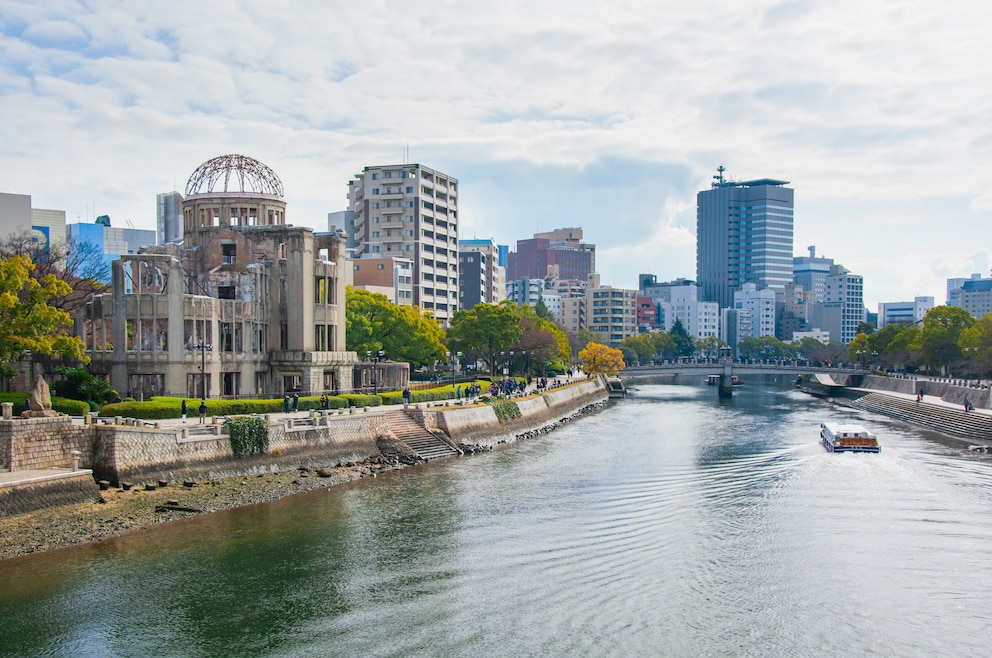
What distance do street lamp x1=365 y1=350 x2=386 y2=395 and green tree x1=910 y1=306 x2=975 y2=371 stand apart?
82.6 m

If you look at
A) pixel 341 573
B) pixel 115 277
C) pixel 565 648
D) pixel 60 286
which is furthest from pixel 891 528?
pixel 115 277

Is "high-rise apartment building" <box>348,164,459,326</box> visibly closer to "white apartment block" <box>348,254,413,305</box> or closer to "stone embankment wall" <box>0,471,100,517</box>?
"white apartment block" <box>348,254,413,305</box>

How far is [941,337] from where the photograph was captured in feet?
404

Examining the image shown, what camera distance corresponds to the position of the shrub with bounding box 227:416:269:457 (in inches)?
1934

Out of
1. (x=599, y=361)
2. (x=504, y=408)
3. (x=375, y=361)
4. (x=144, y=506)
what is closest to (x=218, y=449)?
(x=144, y=506)

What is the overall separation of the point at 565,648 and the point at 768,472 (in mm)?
33731

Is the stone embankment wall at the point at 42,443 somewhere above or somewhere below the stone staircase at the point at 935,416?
above

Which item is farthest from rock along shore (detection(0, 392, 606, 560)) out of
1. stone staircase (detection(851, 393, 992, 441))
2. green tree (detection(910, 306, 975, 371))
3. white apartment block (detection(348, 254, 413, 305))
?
green tree (detection(910, 306, 975, 371))

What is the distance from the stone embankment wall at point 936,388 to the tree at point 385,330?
58.1 m

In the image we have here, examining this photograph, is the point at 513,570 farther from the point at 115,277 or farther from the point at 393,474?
the point at 115,277

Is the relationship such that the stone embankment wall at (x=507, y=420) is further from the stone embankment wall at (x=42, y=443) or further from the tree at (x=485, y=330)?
the stone embankment wall at (x=42, y=443)

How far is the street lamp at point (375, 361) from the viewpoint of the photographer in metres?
76.6

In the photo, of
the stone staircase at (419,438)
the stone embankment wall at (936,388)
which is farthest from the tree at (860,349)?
the stone staircase at (419,438)

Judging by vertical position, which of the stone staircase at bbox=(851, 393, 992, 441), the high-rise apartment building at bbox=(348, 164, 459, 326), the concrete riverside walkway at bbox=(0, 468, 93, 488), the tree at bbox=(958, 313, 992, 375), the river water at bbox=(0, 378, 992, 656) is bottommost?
the river water at bbox=(0, 378, 992, 656)
